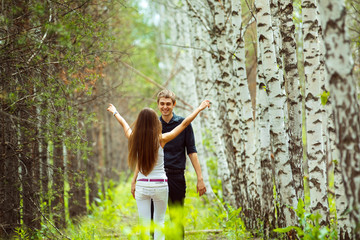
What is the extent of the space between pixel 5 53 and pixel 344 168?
438 centimetres

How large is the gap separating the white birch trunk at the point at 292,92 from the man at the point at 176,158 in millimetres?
1445

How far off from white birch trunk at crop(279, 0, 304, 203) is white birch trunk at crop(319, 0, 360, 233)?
239 cm

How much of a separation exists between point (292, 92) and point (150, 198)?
8.71ft

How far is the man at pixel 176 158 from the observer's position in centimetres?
539

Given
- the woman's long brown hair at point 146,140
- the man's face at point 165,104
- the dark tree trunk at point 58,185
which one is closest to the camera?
the woman's long brown hair at point 146,140

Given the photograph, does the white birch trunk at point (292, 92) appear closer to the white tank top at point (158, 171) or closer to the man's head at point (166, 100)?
the man's head at point (166, 100)

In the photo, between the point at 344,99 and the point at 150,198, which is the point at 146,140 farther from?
the point at 344,99

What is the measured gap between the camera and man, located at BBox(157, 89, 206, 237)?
5.39 meters

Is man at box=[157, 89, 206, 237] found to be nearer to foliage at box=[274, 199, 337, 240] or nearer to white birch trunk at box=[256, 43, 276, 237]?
white birch trunk at box=[256, 43, 276, 237]

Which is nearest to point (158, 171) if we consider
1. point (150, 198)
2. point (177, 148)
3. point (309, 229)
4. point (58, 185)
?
point (150, 198)

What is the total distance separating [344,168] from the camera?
3322 mm

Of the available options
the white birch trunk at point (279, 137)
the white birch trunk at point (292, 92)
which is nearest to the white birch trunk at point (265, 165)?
the white birch trunk at point (292, 92)

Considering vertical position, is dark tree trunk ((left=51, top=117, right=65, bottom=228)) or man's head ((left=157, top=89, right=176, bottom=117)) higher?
man's head ((left=157, top=89, right=176, bottom=117))

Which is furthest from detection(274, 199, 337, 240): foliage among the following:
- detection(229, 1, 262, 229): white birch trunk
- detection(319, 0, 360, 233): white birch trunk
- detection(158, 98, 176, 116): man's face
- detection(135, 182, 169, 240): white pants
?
detection(229, 1, 262, 229): white birch trunk
